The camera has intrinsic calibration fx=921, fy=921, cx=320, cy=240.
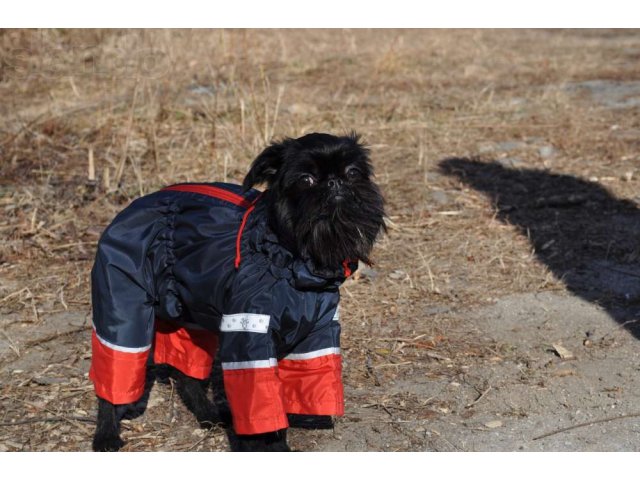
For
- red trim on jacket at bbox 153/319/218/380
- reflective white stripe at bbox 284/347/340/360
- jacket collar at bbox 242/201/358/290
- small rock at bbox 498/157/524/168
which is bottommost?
red trim on jacket at bbox 153/319/218/380

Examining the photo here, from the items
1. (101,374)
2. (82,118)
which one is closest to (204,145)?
(82,118)

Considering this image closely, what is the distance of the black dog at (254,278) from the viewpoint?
3.40m

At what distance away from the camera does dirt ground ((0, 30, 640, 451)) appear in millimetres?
4156

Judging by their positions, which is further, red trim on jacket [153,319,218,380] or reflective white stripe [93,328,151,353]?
red trim on jacket [153,319,218,380]

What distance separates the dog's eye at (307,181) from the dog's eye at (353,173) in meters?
0.14

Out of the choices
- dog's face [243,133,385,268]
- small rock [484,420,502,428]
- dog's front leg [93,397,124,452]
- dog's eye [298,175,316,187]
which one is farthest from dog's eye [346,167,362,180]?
dog's front leg [93,397,124,452]

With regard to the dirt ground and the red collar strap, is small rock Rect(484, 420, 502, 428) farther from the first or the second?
the red collar strap

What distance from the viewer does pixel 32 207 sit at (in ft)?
22.1

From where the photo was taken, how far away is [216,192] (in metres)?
3.83

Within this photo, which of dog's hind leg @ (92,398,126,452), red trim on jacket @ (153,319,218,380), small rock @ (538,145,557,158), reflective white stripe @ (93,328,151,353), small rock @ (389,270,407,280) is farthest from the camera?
small rock @ (538,145,557,158)

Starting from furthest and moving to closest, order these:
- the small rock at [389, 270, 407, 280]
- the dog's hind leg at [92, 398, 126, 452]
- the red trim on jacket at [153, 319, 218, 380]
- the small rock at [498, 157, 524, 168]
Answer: the small rock at [498, 157, 524, 168] → the small rock at [389, 270, 407, 280] → the red trim on jacket at [153, 319, 218, 380] → the dog's hind leg at [92, 398, 126, 452]

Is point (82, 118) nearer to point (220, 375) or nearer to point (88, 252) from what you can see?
point (88, 252)

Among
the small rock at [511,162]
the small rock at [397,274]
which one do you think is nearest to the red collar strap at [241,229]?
the small rock at [397,274]
